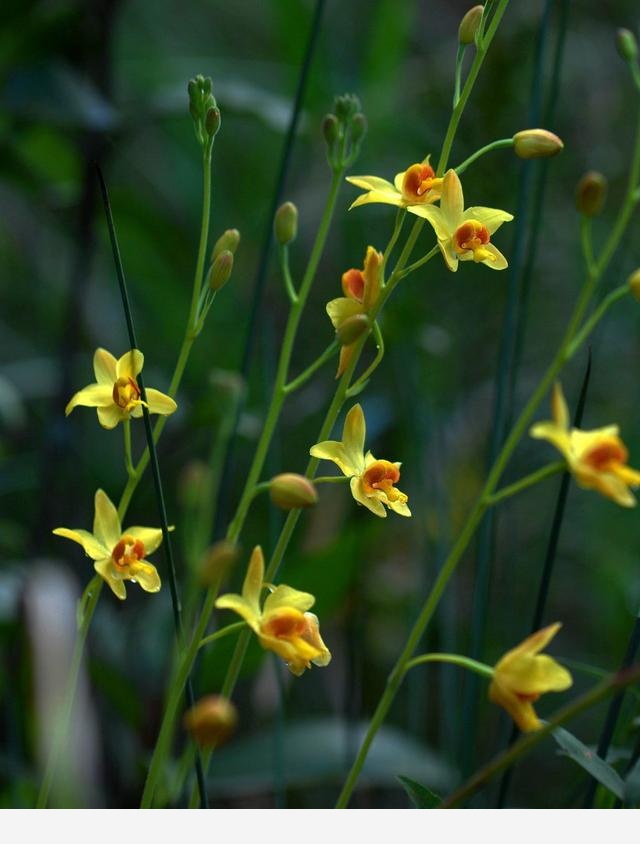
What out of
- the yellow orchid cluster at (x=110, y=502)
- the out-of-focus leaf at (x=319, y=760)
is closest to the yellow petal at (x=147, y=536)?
the yellow orchid cluster at (x=110, y=502)

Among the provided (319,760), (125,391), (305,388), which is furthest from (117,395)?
(305,388)

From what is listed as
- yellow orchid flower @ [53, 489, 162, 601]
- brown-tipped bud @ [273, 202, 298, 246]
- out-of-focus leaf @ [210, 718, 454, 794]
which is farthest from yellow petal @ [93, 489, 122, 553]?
out-of-focus leaf @ [210, 718, 454, 794]

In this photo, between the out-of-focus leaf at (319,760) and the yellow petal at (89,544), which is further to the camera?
the out-of-focus leaf at (319,760)

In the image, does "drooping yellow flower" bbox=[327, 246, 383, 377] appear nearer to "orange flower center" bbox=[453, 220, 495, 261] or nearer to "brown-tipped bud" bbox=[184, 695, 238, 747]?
"orange flower center" bbox=[453, 220, 495, 261]

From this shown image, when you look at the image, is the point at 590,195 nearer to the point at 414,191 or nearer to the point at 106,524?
the point at 414,191

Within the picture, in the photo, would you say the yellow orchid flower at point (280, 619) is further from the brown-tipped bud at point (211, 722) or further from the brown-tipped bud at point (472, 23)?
the brown-tipped bud at point (472, 23)
